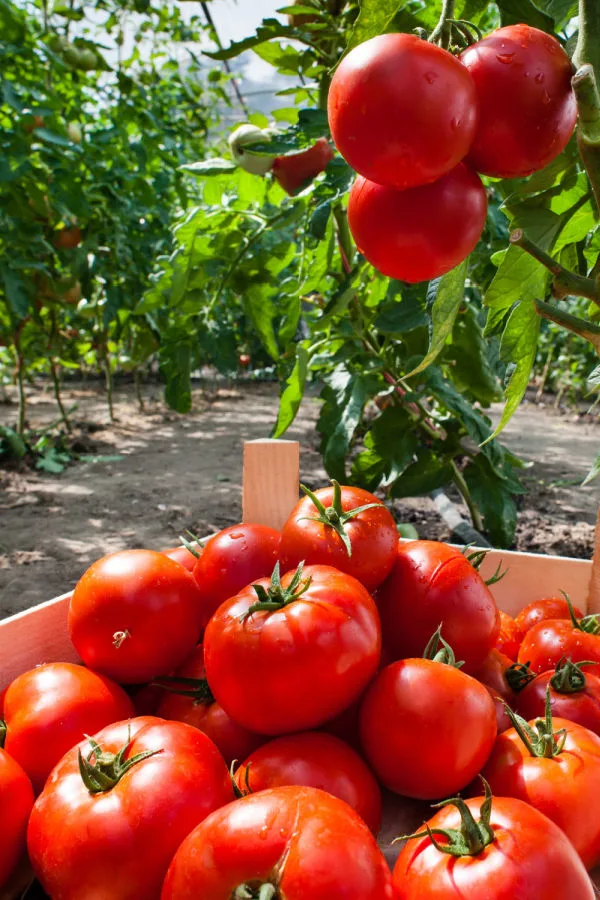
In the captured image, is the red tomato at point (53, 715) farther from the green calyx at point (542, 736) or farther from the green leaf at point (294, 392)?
the green leaf at point (294, 392)

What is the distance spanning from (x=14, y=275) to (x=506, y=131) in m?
3.14

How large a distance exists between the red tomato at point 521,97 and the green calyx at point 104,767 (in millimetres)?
626

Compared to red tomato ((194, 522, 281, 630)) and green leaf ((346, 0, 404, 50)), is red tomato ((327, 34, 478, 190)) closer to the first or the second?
green leaf ((346, 0, 404, 50))

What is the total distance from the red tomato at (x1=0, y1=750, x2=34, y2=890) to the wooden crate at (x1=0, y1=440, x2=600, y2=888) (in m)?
0.31

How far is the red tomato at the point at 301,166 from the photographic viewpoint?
1.59 m

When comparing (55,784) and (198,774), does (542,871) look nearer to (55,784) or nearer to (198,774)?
(198,774)

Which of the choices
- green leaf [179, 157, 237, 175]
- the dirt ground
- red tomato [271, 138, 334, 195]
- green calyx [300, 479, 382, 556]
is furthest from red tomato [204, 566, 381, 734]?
the dirt ground

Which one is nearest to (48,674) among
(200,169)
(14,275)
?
(200,169)

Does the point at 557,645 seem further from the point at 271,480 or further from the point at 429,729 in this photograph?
the point at 271,480

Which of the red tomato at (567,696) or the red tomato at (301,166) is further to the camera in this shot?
the red tomato at (301,166)

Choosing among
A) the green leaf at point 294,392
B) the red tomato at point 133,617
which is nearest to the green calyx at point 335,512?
the red tomato at point 133,617

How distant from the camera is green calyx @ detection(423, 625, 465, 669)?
0.79 metres

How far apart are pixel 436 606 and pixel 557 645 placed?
0.24 meters

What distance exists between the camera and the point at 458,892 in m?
0.54
